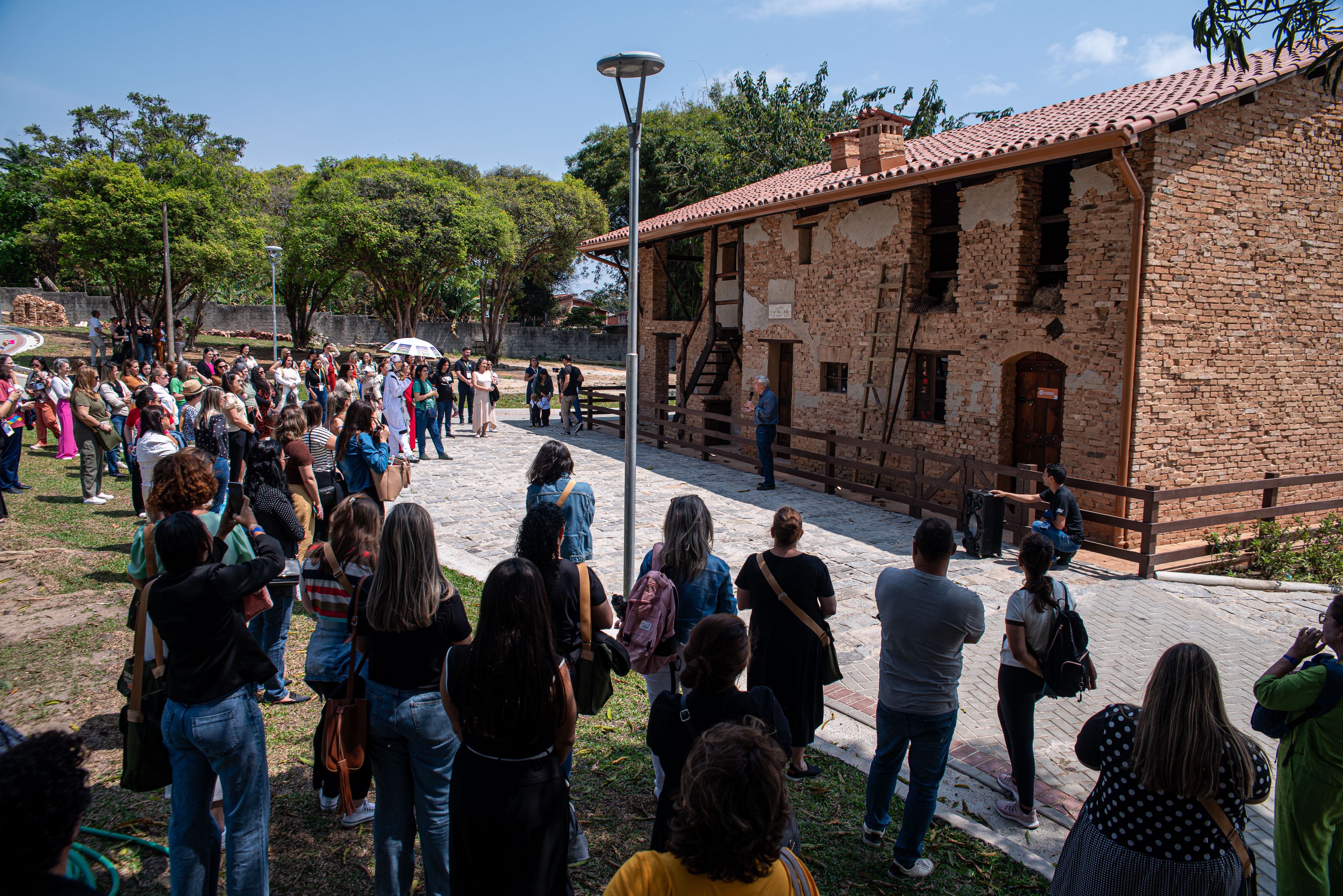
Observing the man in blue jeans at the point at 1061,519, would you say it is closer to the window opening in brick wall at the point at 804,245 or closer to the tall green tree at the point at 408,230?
the window opening in brick wall at the point at 804,245

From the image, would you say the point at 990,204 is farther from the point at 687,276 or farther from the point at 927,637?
the point at 687,276

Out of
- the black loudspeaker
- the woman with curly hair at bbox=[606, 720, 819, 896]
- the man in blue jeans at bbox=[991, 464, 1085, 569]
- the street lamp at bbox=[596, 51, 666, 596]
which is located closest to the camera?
the woman with curly hair at bbox=[606, 720, 819, 896]

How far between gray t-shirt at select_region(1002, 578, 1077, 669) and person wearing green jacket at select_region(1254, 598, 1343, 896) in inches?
38.0

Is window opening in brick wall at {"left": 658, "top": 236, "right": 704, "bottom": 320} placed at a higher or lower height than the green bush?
higher

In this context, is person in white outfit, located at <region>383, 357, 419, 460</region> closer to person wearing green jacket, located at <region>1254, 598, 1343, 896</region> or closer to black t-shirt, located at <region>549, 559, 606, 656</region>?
black t-shirt, located at <region>549, 559, 606, 656</region>

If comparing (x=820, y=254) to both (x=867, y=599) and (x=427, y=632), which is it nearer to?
(x=867, y=599)

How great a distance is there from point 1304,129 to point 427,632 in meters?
14.2

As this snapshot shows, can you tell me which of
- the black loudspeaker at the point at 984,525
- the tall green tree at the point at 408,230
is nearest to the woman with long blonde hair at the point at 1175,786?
the black loudspeaker at the point at 984,525

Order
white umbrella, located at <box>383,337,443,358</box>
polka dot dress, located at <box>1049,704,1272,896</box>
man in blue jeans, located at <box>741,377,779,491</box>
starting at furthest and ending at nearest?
white umbrella, located at <box>383,337,443,358</box> < man in blue jeans, located at <box>741,377,779,491</box> < polka dot dress, located at <box>1049,704,1272,896</box>

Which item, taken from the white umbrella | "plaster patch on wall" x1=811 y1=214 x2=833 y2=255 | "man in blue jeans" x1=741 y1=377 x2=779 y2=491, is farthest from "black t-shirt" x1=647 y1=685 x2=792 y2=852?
the white umbrella

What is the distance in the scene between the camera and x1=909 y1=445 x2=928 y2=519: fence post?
40.5ft

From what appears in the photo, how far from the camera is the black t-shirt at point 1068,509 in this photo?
8.90 m

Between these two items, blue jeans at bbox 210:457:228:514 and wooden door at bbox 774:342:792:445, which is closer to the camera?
blue jeans at bbox 210:457:228:514

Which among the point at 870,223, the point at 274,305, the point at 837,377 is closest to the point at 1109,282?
the point at 870,223
